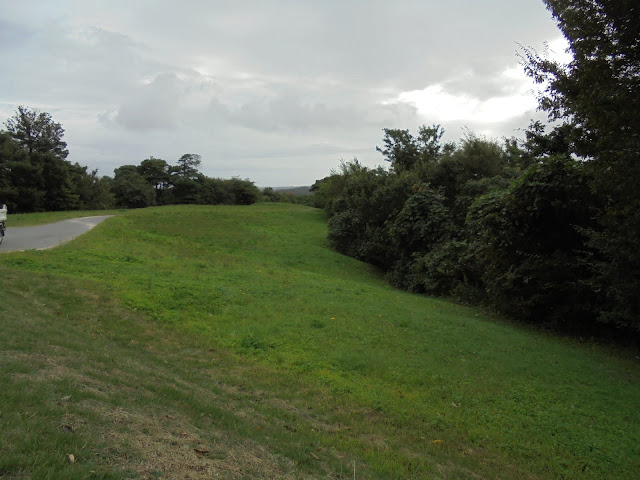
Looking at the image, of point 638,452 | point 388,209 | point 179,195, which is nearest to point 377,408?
point 638,452

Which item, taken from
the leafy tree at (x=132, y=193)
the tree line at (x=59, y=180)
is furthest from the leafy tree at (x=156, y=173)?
the leafy tree at (x=132, y=193)

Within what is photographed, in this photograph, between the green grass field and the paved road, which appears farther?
the paved road

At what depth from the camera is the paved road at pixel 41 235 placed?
49.0 ft

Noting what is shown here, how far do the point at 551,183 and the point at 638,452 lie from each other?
8514mm

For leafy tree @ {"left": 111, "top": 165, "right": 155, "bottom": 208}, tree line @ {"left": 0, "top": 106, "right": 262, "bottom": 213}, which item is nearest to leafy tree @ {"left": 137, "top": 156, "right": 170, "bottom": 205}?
tree line @ {"left": 0, "top": 106, "right": 262, "bottom": 213}

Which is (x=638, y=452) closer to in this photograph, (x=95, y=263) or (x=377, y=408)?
(x=377, y=408)

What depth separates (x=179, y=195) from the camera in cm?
6669

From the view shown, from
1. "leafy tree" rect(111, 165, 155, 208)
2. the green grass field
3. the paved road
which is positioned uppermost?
"leafy tree" rect(111, 165, 155, 208)

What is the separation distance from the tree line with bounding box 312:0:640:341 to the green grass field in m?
1.44

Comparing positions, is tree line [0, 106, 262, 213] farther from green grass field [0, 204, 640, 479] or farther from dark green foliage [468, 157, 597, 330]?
dark green foliage [468, 157, 597, 330]

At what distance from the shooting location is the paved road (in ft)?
49.0

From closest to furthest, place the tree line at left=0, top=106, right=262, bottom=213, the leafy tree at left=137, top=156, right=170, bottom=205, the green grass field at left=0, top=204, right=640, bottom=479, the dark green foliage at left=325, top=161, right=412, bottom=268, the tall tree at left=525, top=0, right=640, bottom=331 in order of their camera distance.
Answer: the green grass field at left=0, top=204, right=640, bottom=479, the tall tree at left=525, top=0, right=640, bottom=331, the dark green foliage at left=325, top=161, right=412, bottom=268, the tree line at left=0, top=106, right=262, bottom=213, the leafy tree at left=137, top=156, right=170, bottom=205

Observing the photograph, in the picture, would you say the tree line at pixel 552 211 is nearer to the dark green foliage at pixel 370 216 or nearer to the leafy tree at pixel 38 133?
the dark green foliage at pixel 370 216

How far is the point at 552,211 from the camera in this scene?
13.1m
